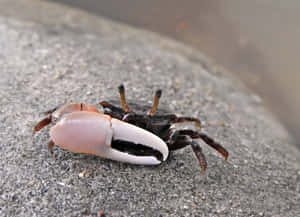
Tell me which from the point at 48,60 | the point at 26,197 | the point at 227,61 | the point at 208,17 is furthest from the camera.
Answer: the point at 208,17

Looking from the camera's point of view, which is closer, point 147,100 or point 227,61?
point 147,100

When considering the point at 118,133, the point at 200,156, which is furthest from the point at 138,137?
the point at 200,156

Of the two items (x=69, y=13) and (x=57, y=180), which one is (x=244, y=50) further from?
(x=57, y=180)

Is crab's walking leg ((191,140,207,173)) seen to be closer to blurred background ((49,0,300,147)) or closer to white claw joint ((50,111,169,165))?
white claw joint ((50,111,169,165))

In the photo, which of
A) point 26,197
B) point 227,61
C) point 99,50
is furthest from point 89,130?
point 227,61

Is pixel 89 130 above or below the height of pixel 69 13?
above

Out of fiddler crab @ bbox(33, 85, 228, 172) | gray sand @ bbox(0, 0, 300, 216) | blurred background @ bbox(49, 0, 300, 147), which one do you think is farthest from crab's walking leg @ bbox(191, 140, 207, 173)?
blurred background @ bbox(49, 0, 300, 147)
